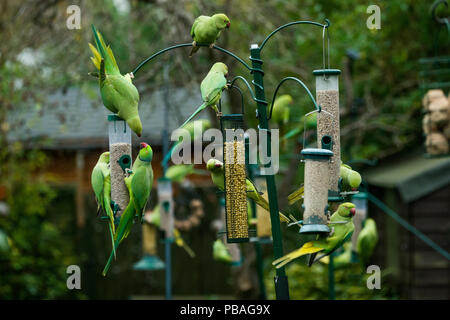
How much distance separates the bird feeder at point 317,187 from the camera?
10.1 feet

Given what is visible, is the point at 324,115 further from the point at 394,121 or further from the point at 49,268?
the point at 49,268

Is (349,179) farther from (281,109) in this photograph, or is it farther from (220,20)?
(281,109)

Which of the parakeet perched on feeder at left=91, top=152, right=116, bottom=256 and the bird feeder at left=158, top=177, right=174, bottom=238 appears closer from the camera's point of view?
the parakeet perched on feeder at left=91, top=152, right=116, bottom=256

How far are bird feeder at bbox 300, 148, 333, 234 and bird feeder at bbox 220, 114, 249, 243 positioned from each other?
416 mm

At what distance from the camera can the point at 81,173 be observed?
1108 centimetres

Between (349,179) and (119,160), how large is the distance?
3.80 feet

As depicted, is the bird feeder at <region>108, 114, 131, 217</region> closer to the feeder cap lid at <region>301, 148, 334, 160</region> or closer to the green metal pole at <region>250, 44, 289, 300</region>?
the green metal pole at <region>250, 44, 289, 300</region>

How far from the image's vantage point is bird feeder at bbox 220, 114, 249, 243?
3.38 meters

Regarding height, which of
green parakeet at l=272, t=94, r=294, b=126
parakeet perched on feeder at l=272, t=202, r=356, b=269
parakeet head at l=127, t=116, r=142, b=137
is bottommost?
parakeet perched on feeder at l=272, t=202, r=356, b=269

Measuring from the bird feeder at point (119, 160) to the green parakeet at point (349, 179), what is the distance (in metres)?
1.09

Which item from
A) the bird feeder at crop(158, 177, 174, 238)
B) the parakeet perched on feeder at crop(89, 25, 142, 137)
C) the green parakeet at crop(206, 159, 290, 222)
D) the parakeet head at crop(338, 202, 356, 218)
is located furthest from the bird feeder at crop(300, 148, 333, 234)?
the bird feeder at crop(158, 177, 174, 238)

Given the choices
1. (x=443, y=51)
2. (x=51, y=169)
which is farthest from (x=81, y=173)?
(x=443, y=51)
